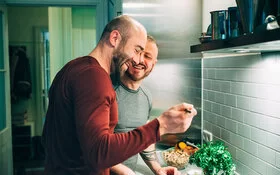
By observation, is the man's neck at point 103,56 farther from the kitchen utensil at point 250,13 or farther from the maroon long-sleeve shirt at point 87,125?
the kitchen utensil at point 250,13

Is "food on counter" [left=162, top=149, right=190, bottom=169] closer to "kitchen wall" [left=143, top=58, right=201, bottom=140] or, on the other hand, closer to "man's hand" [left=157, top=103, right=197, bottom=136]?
"kitchen wall" [left=143, top=58, right=201, bottom=140]

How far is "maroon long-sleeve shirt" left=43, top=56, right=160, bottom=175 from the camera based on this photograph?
1.14 meters

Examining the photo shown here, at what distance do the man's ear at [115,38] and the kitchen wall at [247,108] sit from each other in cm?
71

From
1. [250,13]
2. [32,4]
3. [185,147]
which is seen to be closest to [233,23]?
[250,13]

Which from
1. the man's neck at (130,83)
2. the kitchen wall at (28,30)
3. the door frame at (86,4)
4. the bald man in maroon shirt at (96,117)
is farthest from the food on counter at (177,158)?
the kitchen wall at (28,30)

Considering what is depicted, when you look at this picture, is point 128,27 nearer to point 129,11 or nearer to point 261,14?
point 261,14

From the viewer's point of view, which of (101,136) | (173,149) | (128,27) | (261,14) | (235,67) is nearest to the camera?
(101,136)

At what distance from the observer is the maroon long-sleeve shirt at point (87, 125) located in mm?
1136

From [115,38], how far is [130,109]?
0.86 m

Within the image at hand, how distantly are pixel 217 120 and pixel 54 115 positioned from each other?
1243mm

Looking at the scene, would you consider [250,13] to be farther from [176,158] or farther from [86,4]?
[86,4]

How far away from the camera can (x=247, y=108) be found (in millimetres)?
1850

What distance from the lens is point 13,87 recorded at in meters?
5.32

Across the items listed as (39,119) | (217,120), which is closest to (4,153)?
(217,120)
